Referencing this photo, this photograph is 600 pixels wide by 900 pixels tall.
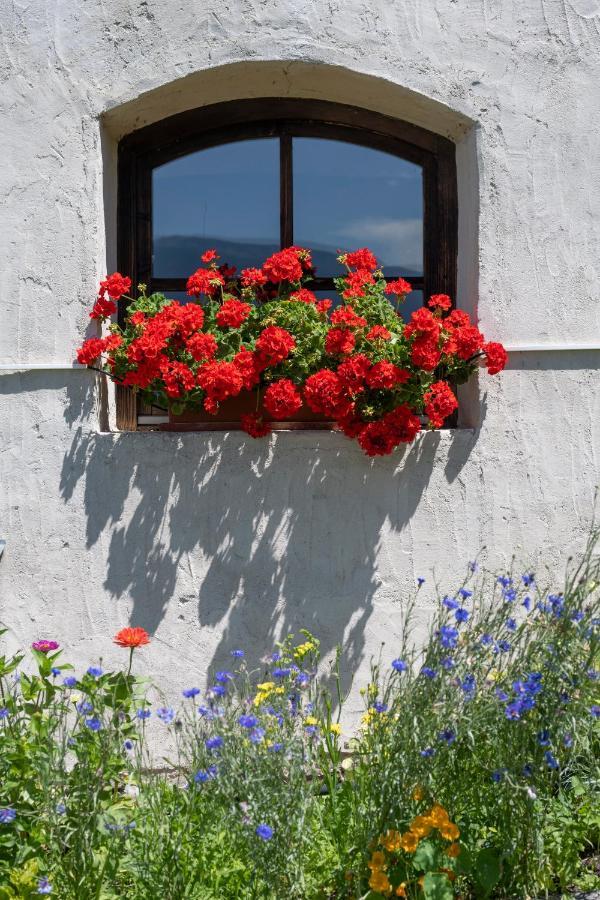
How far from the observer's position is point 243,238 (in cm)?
369

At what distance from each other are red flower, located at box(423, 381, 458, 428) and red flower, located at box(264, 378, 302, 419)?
18.2 inches

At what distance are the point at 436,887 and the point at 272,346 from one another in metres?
1.73

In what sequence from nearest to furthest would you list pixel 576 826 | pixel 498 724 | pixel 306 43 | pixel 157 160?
pixel 498 724
pixel 576 826
pixel 306 43
pixel 157 160

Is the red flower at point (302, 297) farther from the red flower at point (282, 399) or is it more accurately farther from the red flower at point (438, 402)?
the red flower at point (438, 402)

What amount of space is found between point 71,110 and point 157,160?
48 cm

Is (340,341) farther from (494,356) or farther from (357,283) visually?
(494,356)

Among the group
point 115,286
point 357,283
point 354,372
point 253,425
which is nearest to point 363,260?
point 357,283

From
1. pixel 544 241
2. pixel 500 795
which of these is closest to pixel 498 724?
pixel 500 795

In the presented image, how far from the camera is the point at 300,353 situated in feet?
10.3

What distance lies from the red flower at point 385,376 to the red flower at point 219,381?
0.46m

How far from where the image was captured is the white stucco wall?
3.22 meters

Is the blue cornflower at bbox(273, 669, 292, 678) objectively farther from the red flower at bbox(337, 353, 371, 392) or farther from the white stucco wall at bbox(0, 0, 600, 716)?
the red flower at bbox(337, 353, 371, 392)

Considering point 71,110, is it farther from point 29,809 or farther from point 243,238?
point 29,809

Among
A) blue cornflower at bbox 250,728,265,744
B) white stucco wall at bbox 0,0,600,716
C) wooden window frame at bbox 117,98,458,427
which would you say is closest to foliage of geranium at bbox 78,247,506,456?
white stucco wall at bbox 0,0,600,716
